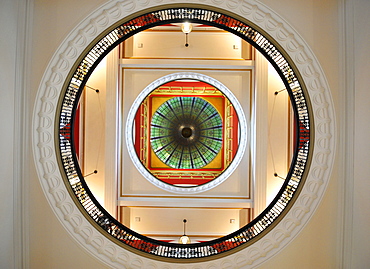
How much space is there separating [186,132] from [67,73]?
545 cm

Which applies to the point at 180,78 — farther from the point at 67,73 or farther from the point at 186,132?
the point at 67,73

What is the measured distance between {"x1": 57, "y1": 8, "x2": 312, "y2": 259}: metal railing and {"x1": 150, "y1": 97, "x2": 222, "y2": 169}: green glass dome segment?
4686 mm

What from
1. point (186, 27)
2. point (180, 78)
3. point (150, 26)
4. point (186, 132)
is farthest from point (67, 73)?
point (186, 132)

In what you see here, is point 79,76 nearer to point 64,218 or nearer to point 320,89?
point 64,218

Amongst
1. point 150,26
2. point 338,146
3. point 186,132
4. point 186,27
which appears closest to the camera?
point 338,146

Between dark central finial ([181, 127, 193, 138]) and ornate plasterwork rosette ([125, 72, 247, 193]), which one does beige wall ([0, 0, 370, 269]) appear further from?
dark central finial ([181, 127, 193, 138])

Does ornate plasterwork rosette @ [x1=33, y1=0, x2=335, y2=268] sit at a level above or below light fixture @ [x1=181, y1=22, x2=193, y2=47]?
below

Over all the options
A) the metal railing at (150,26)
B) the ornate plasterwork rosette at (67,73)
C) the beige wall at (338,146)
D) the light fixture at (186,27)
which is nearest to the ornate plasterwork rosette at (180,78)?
the light fixture at (186,27)

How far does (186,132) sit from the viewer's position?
9.45 meters

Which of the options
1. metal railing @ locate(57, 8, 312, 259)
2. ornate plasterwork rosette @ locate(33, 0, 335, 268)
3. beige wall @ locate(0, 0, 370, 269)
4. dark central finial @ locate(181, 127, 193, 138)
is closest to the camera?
beige wall @ locate(0, 0, 370, 269)

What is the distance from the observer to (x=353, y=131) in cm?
422

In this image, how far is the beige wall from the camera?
13.2 feet

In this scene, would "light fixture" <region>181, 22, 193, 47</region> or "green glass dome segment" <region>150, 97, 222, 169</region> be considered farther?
"green glass dome segment" <region>150, 97, 222, 169</region>

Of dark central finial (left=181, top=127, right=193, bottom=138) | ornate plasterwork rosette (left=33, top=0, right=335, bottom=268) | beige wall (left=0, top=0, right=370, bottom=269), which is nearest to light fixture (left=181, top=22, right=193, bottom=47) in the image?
ornate plasterwork rosette (left=33, top=0, right=335, bottom=268)
